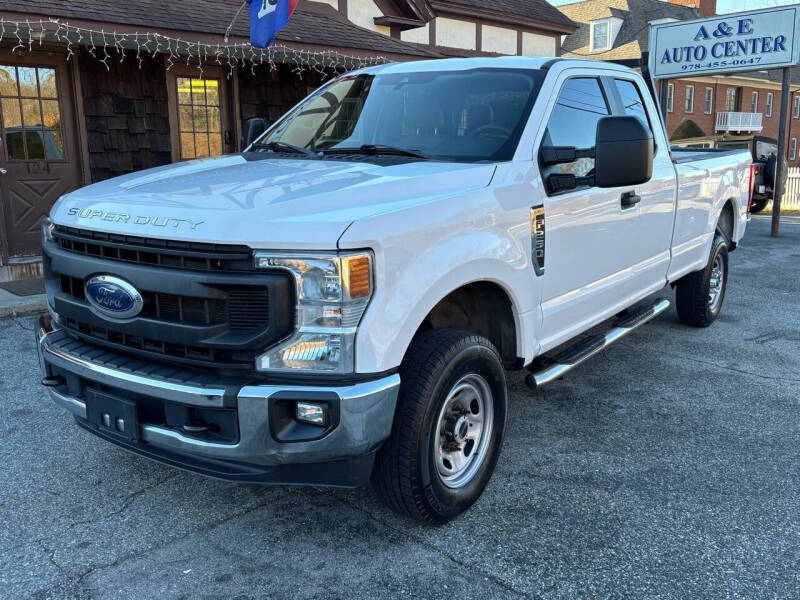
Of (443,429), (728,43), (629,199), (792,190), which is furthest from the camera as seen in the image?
(792,190)

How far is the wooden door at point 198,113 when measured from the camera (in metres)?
10.2

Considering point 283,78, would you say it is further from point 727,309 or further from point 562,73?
point 562,73

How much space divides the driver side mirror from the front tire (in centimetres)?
106

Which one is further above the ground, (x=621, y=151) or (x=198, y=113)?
(x=198, y=113)

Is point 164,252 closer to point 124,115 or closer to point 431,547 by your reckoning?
point 431,547

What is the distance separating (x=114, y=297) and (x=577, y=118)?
2668 millimetres

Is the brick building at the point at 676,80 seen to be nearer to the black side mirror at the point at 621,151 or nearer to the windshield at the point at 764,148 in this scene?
the windshield at the point at 764,148

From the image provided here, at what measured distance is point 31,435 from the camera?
4.09 meters

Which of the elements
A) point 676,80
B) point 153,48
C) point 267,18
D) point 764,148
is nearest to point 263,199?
point 267,18

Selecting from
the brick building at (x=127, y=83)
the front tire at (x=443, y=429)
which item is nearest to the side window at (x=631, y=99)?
the front tire at (x=443, y=429)

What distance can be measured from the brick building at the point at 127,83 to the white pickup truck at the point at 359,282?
491 cm

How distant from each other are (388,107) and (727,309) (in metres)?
4.84

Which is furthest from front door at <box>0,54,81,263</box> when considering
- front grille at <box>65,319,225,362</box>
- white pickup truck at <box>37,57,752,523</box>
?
front grille at <box>65,319,225,362</box>

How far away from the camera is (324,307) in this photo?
97.6 inches
